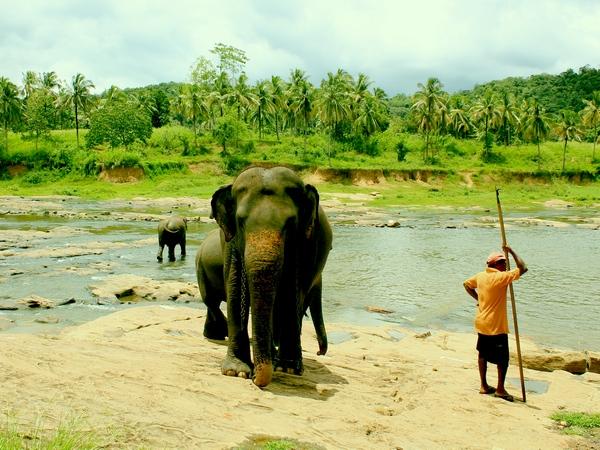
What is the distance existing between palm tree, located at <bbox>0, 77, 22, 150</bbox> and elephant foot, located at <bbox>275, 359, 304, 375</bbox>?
73.6 meters

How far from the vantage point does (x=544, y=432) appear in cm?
655

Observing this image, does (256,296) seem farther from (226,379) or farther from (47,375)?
(47,375)

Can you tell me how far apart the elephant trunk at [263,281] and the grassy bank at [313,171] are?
50374mm

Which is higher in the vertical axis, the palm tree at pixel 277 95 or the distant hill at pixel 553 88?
the distant hill at pixel 553 88

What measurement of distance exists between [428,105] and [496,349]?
7411 centimetres

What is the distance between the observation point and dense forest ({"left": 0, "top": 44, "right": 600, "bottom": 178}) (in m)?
73.8

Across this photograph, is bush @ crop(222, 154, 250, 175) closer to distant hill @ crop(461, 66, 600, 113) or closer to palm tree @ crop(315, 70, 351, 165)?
palm tree @ crop(315, 70, 351, 165)

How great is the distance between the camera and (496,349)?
7.73 meters

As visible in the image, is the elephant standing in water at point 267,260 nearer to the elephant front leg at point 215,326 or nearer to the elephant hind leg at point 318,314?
the elephant hind leg at point 318,314

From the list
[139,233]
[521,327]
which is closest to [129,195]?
[139,233]

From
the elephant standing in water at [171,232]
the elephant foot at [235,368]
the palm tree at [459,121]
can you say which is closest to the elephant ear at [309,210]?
the elephant foot at [235,368]

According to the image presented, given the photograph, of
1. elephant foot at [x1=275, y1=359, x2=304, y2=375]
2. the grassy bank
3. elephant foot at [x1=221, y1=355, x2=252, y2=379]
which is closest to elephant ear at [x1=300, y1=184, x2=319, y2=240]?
elephant foot at [x1=275, y1=359, x2=304, y2=375]

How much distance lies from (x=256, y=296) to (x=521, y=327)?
9.41 meters

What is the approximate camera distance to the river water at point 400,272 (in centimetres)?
1448
